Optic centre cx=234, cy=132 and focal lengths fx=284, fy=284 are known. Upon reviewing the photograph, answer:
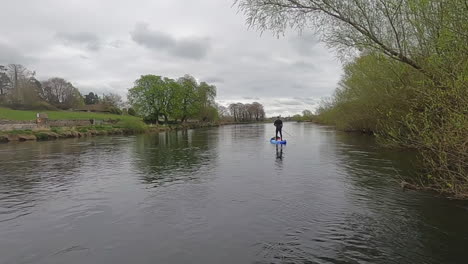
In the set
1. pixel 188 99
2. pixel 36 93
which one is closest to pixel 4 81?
pixel 36 93

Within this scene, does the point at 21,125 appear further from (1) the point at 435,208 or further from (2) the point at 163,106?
(1) the point at 435,208

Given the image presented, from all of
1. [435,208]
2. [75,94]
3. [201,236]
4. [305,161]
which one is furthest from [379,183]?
[75,94]

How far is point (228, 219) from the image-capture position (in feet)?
22.4

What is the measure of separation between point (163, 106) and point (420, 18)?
207ft

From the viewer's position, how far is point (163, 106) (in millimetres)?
66938

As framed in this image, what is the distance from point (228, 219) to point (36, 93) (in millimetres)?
83850

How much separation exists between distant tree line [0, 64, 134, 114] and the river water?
68176 millimetres

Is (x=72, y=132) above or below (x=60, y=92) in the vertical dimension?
below

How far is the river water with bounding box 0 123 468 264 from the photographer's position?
5.21 meters

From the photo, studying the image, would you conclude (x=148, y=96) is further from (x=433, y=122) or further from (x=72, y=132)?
(x=433, y=122)

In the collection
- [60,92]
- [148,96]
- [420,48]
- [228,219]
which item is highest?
[60,92]

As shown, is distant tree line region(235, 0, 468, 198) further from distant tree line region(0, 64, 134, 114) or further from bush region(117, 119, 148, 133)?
distant tree line region(0, 64, 134, 114)

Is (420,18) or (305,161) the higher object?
(420,18)

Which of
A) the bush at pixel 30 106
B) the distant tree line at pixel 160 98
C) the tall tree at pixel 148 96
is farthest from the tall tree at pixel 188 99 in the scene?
the bush at pixel 30 106
